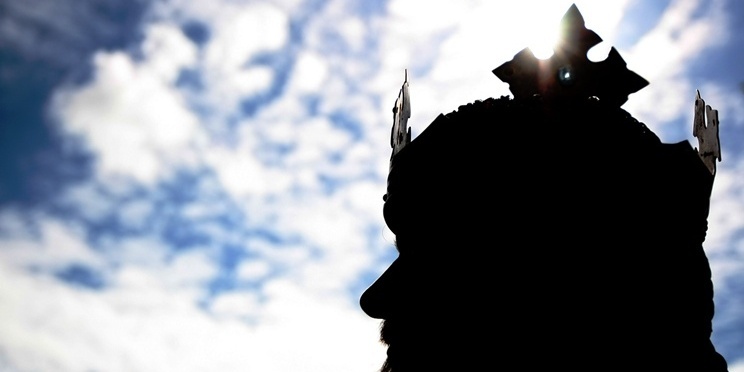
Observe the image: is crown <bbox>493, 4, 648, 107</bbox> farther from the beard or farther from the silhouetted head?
the beard

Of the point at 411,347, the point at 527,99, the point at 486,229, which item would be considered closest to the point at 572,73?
the point at 527,99

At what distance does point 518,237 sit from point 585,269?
0.33 m

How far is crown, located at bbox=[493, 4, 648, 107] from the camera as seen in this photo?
312 cm

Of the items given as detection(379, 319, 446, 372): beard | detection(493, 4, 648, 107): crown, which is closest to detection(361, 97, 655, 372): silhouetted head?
detection(379, 319, 446, 372): beard

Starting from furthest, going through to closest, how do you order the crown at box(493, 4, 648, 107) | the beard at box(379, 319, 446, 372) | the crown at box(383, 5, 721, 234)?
the crown at box(493, 4, 648, 107), the crown at box(383, 5, 721, 234), the beard at box(379, 319, 446, 372)

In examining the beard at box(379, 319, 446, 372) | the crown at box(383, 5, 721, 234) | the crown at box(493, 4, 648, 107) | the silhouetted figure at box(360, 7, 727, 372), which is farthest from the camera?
the crown at box(493, 4, 648, 107)

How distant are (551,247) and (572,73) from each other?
105 centimetres

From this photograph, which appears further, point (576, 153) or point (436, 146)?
point (436, 146)

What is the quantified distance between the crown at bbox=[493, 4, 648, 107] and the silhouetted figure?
2 centimetres

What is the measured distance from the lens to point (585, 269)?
263 centimetres

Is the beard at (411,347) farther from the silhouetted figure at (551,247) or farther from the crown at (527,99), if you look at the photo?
the crown at (527,99)

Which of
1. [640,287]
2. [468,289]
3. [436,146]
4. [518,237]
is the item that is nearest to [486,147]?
[436,146]

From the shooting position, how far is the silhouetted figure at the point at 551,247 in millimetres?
2547

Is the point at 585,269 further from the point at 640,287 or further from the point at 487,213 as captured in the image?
the point at 487,213
